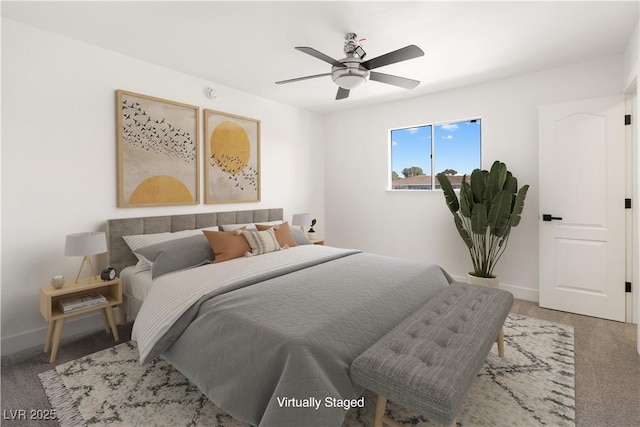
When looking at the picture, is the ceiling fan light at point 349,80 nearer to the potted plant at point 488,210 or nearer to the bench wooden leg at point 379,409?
the potted plant at point 488,210

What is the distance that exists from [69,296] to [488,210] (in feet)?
13.6

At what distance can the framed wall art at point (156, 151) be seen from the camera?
3.18 m

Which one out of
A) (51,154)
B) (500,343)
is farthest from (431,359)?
(51,154)

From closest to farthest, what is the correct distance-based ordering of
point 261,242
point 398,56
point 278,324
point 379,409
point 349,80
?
1. point 379,409
2. point 278,324
3. point 398,56
4. point 349,80
5. point 261,242

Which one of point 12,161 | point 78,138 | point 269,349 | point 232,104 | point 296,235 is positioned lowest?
point 269,349

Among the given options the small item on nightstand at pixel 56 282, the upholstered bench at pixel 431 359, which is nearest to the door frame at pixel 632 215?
the upholstered bench at pixel 431 359

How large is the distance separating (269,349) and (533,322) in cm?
282

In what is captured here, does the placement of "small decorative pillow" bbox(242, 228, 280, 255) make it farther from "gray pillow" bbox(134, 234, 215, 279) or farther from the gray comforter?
the gray comforter

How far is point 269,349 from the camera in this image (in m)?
1.57

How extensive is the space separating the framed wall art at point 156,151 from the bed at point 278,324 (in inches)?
22.9

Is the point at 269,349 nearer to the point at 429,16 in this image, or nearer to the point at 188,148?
the point at 429,16

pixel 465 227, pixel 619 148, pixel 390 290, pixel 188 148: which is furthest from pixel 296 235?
pixel 619 148

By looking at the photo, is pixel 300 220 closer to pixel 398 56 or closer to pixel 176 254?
pixel 176 254

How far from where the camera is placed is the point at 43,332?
2.77m
